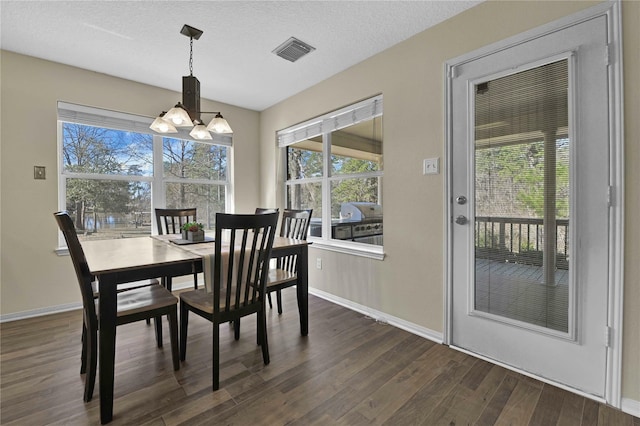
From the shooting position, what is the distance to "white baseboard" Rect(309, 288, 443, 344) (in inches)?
89.0

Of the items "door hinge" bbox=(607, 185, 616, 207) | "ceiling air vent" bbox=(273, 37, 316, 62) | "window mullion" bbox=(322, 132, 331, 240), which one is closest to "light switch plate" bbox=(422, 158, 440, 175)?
"door hinge" bbox=(607, 185, 616, 207)

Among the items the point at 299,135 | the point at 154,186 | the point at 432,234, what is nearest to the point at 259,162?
the point at 299,135

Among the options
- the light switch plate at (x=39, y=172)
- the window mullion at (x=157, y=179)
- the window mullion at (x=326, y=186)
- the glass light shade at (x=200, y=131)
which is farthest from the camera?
the window mullion at (x=157, y=179)

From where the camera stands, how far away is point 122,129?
3.19 meters

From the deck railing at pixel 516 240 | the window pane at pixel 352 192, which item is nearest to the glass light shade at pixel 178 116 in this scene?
the window pane at pixel 352 192

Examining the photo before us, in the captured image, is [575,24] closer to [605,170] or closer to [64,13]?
[605,170]

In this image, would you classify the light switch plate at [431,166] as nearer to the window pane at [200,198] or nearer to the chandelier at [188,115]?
the chandelier at [188,115]

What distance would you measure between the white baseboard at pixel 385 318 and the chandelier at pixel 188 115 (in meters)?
2.00

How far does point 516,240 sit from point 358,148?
171 centimetres

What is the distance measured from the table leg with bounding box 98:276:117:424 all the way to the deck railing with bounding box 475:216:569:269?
88.8 inches

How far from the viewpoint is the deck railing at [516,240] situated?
169 centimetres

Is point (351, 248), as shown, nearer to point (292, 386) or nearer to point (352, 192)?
point (352, 192)

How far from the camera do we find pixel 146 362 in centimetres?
192

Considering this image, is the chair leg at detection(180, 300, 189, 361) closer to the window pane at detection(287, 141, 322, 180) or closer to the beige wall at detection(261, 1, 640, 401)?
the beige wall at detection(261, 1, 640, 401)
